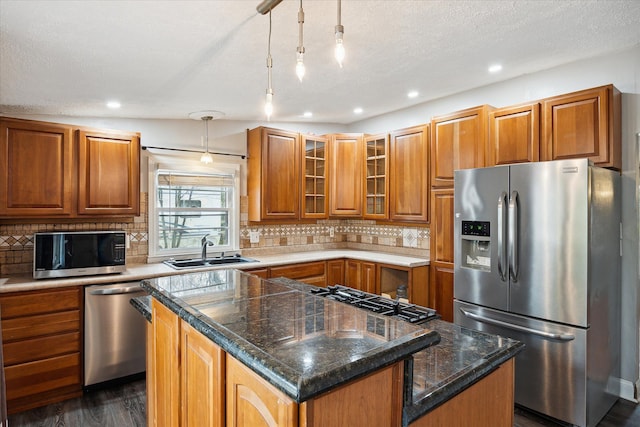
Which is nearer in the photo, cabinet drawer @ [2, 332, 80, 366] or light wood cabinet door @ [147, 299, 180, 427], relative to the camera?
light wood cabinet door @ [147, 299, 180, 427]

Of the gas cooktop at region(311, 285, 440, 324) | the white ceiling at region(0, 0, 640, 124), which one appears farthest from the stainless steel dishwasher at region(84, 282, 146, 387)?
the gas cooktop at region(311, 285, 440, 324)

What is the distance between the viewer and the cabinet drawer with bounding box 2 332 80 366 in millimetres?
2703

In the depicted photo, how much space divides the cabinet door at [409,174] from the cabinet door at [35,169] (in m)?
3.12

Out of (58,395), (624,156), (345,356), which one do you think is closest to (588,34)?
(624,156)

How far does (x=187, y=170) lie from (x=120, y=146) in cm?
80

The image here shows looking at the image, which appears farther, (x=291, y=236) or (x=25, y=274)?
(x=291, y=236)

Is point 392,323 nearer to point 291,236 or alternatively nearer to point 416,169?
point 416,169

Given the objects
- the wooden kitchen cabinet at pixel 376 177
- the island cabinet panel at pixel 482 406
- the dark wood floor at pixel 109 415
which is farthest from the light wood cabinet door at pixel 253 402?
the wooden kitchen cabinet at pixel 376 177

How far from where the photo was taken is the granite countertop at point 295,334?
0.85 metres

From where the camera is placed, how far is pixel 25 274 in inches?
126

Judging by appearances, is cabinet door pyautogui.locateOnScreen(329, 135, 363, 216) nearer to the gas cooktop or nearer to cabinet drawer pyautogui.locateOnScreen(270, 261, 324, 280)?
cabinet drawer pyautogui.locateOnScreen(270, 261, 324, 280)

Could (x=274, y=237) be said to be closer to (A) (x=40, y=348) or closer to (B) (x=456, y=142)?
(B) (x=456, y=142)

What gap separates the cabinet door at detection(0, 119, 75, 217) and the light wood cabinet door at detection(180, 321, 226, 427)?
92.7 inches

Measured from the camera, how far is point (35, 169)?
9.85ft
